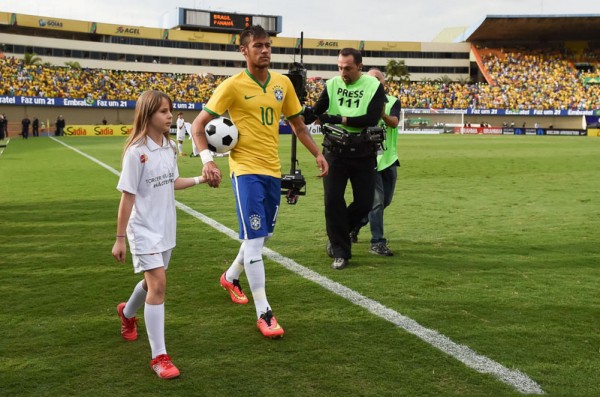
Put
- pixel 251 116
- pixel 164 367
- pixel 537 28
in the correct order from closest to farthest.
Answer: pixel 164 367 < pixel 251 116 < pixel 537 28

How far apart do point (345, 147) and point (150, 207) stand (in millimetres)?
2821

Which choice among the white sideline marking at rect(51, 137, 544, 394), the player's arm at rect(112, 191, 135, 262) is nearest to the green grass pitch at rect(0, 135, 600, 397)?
the white sideline marking at rect(51, 137, 544, 394)

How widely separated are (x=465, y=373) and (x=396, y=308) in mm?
1295

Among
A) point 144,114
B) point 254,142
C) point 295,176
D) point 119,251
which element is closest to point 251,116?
point 254,142

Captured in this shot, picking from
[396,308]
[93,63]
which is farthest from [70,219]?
[93,63]

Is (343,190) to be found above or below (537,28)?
below

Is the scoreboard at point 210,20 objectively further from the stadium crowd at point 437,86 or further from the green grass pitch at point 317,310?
the green grass pitch at point 317,310

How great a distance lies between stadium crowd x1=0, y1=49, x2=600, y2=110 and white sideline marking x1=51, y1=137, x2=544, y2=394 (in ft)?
180

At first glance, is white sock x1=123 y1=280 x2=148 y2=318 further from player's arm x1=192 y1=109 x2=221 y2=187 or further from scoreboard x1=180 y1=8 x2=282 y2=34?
scoreboard x1=180 y1=8 x2=282 y2=34

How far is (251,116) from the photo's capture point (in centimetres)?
464

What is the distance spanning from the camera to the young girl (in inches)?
146

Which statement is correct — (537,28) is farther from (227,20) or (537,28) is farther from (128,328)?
(128,328)

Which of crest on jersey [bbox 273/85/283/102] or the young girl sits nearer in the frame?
the young girl

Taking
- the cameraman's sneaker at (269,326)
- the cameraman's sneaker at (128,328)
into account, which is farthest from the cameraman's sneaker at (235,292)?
the cameraman's sneaker at (128,328)
